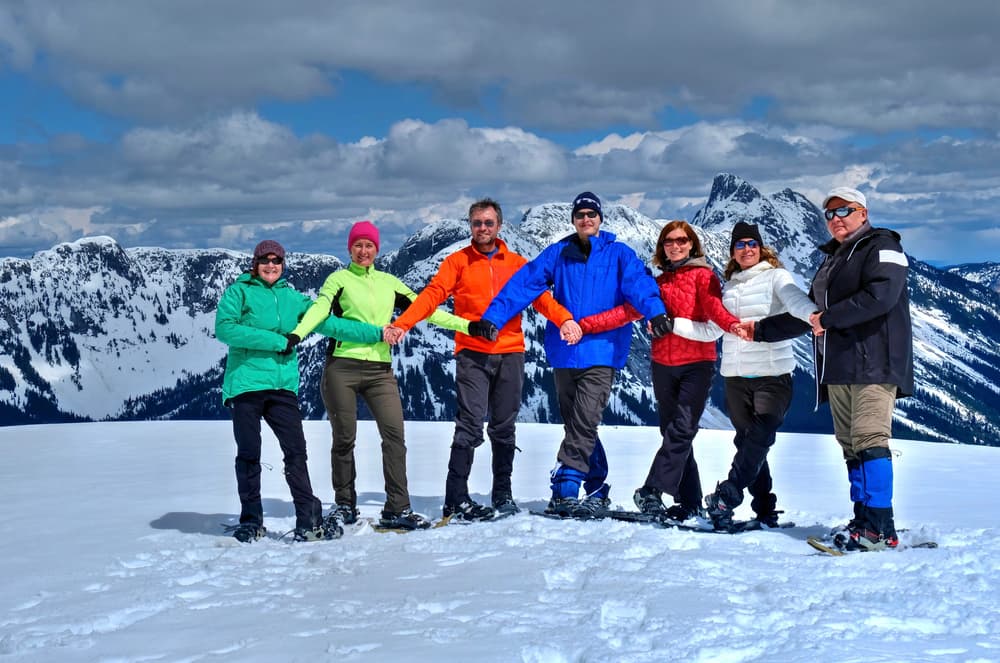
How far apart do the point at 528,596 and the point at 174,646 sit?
237cm

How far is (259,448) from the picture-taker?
885 cm

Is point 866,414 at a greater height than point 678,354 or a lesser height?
lesser

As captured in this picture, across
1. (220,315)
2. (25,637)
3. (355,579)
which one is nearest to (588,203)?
(220,315)

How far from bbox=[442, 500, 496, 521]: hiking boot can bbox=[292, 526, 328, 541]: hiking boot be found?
1364 millimetres

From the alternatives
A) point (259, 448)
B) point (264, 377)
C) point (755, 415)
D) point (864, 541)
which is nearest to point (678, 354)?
point (755, 415)

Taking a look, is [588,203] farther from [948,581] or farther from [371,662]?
[371,662]

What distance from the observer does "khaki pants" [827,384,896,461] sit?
305 inches

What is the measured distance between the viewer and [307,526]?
8.76m

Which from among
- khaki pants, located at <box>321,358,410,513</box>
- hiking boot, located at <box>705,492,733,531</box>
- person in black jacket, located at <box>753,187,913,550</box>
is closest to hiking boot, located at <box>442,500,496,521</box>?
khaki pants, located at <box>321,358,410,513</box>

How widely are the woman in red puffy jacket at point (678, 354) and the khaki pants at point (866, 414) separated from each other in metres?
1.32

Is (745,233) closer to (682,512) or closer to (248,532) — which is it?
(682,512)

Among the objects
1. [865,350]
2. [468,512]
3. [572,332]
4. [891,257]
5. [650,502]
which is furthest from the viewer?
[468,512]

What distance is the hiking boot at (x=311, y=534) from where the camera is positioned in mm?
8648

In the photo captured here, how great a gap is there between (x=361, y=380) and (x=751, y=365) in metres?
4.12
